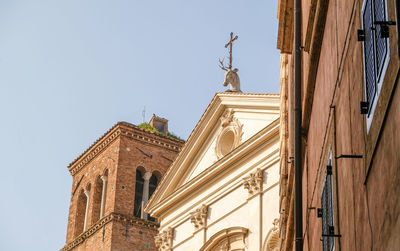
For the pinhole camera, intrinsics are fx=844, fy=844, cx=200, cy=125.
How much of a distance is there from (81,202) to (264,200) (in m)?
17.6

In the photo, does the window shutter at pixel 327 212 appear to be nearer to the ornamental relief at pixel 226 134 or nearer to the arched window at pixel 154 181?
the ornamental relief at pixel 226 134

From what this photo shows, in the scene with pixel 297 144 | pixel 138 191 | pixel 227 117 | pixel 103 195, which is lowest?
pixel 297 144

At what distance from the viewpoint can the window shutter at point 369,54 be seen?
459 cm

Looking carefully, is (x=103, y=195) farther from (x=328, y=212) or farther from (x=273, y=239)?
(x=328, y=212)

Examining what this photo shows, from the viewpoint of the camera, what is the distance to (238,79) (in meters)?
23.8

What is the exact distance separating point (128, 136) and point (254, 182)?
46.3ft

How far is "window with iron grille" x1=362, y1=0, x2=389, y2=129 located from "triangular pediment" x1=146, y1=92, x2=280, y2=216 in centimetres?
1560

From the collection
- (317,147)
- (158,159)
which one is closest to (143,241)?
(158,159)

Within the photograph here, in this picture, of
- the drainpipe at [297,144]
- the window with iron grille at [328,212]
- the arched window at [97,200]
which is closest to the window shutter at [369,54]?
the window with iron grille at [328,212]

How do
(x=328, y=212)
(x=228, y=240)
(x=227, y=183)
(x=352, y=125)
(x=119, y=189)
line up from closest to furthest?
(x=352, y=125)
(x=328, y=212)
(x=228, y=240)
(x=227, y=183)
(x=119, y=189)

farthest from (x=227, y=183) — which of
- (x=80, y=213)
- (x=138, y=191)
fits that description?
(x=80, y=213)

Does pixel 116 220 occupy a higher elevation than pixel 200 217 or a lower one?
higher

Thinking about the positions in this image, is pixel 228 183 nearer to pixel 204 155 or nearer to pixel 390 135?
pixel 204 155

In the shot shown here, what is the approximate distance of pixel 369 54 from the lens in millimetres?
4711
